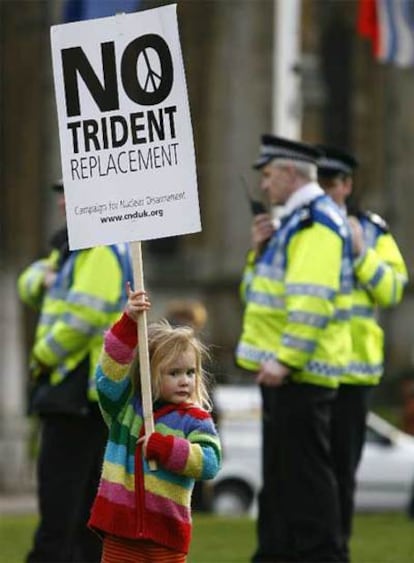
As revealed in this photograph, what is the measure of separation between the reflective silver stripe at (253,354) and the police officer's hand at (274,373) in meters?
0.16

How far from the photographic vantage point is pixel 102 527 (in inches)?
337

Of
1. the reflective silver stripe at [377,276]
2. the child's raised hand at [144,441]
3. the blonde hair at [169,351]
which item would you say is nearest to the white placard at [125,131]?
the blonde hair at [169,351]

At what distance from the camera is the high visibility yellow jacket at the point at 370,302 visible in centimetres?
1195

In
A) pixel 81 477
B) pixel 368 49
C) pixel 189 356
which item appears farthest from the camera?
pixel 368 49

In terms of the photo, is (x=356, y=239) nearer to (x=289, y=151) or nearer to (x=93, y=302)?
(x=289, y=151)

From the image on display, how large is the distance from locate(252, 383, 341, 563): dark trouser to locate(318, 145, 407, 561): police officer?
1.21 feet

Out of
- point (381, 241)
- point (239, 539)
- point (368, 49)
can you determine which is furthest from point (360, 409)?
point (368, 49)

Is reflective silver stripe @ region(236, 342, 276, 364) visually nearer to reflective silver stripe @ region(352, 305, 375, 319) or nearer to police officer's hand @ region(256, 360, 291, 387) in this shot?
police officer's hand @ region(256, 360, 291, 387)

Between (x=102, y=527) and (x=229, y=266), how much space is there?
34598 millimetres

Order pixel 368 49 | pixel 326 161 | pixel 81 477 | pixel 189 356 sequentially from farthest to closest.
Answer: pixel 368 49, pixel 326 161, pixel 81 477, pixel 189 356

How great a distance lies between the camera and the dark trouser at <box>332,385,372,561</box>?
12141 mm

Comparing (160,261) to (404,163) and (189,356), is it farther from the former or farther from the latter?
(189,356)

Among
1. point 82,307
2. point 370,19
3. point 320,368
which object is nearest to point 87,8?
point 370,19

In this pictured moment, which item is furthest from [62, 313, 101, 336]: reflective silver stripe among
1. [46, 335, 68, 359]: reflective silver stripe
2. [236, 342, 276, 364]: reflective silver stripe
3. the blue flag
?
the blue flag
